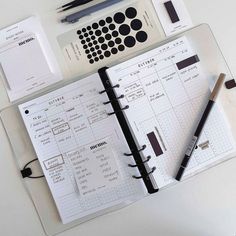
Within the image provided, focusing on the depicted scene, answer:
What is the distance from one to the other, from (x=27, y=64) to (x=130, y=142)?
32 cm

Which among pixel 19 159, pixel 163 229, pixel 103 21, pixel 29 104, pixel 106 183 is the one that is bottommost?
pixel 163 229

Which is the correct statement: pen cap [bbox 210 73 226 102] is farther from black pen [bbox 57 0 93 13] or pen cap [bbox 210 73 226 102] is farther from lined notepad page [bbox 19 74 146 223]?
black pen [bbox 57 0 93 13]

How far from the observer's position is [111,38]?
905 millimetres

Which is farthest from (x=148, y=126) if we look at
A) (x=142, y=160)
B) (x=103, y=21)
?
(x=103, y=21)

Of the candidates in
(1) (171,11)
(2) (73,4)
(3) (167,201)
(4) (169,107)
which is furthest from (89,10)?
(3) (167,201)

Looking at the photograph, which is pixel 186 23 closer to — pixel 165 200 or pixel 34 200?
pixel 165 200

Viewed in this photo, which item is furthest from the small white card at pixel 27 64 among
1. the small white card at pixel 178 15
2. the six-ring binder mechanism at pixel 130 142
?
the small white card at pixel 178 15

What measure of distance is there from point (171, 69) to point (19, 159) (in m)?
0.44

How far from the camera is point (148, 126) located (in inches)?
34.5

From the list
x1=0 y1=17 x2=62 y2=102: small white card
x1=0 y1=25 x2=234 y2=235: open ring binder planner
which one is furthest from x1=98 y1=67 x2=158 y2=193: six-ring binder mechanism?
x1=0 y1=17 x2=62 y2=102: small white card

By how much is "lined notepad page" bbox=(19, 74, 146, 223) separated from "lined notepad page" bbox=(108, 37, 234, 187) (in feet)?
0.18

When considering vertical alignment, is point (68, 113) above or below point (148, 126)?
above

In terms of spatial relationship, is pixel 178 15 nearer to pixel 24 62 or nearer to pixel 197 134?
pixel 197 134

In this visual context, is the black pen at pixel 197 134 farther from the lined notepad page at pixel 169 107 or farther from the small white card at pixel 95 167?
the small white card at pixel 95 167
